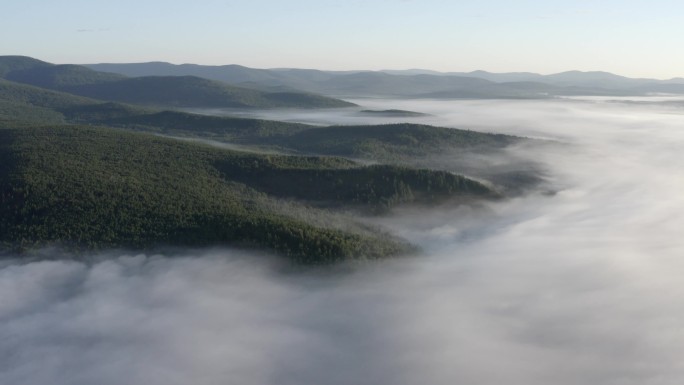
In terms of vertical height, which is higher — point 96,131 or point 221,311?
point 96,131

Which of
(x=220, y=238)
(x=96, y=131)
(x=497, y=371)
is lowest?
(x=497, y=371)

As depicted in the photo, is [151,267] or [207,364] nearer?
[207,364]

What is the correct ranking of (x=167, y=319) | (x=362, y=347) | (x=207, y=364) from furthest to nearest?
(x=167, y=319), (x=362, y=347), (x=207, y=364)

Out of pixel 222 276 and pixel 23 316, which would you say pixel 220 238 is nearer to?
pixel 222 276

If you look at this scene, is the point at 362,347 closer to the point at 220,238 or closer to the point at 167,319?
the point at 167,319

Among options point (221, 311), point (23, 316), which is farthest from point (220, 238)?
point (23, 316)

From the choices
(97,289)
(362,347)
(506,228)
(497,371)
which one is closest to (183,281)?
(97,289)

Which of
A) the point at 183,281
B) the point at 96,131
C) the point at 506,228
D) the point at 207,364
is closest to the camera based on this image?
the point at 207,364
